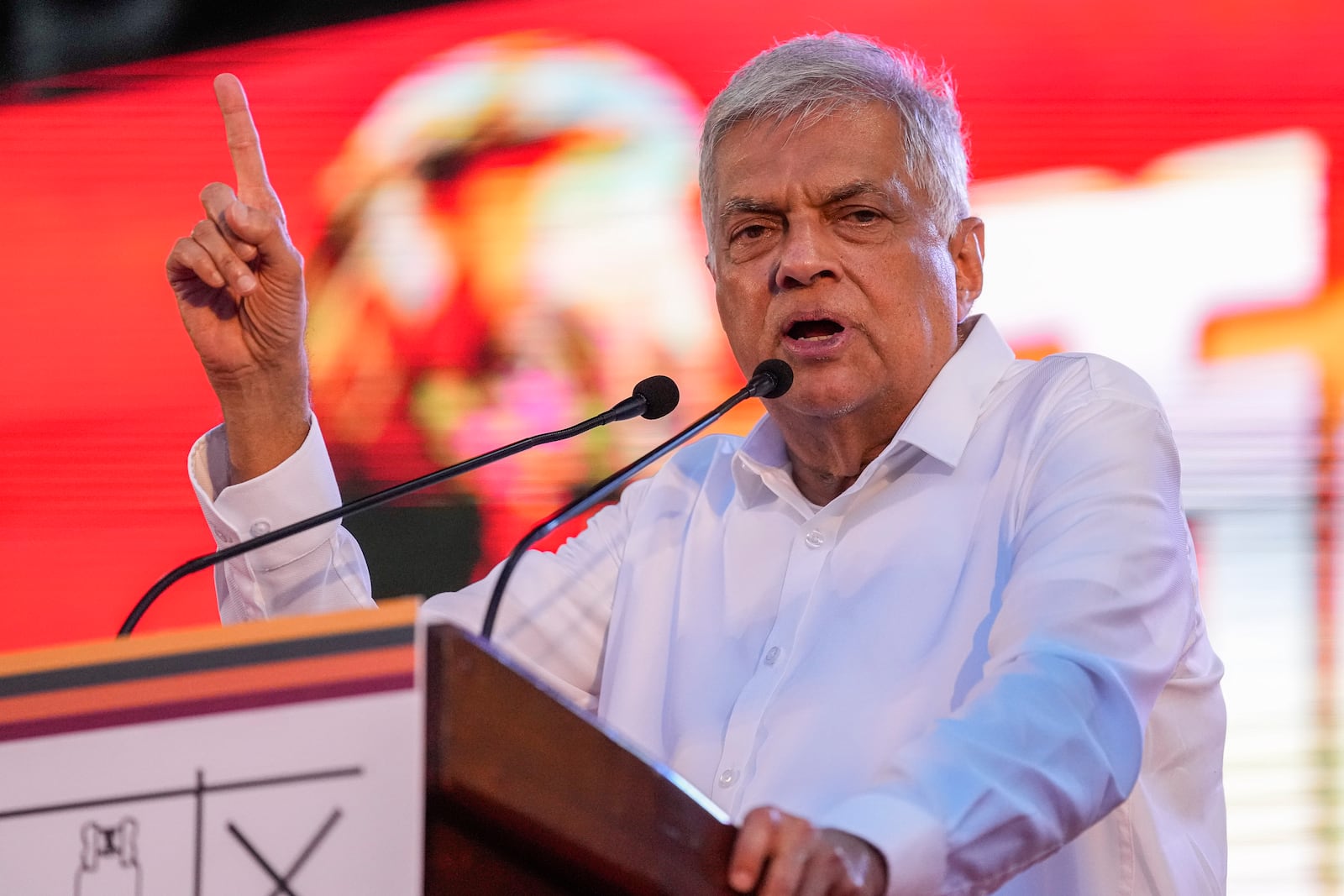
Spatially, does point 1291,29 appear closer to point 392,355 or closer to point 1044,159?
point 1044,159

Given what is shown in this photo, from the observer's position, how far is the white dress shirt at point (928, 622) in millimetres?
1077

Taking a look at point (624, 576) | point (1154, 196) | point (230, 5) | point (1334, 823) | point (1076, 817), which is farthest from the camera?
point (230, 5)

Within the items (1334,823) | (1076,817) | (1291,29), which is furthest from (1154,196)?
(1076,817)

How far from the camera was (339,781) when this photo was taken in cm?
82

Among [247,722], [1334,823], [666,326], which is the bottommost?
[1334,823]

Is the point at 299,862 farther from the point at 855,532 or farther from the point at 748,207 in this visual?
the point at 748,207

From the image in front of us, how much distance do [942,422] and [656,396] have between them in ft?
1.27

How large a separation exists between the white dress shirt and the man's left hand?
0.02m

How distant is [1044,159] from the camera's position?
8.11ft

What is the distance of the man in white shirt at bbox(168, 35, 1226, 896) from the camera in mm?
1255

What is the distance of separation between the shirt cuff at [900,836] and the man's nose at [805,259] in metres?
0.92

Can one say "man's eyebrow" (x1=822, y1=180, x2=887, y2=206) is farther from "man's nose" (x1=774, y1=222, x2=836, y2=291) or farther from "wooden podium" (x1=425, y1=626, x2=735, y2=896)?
"wooden podium" (x1=425, y1=626, x2=735, y2=896)

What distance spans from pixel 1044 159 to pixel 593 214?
2.71 ft

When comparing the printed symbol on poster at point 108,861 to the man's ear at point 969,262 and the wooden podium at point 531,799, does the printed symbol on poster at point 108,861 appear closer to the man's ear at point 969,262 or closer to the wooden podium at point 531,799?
the wooden podium at point 531,799
